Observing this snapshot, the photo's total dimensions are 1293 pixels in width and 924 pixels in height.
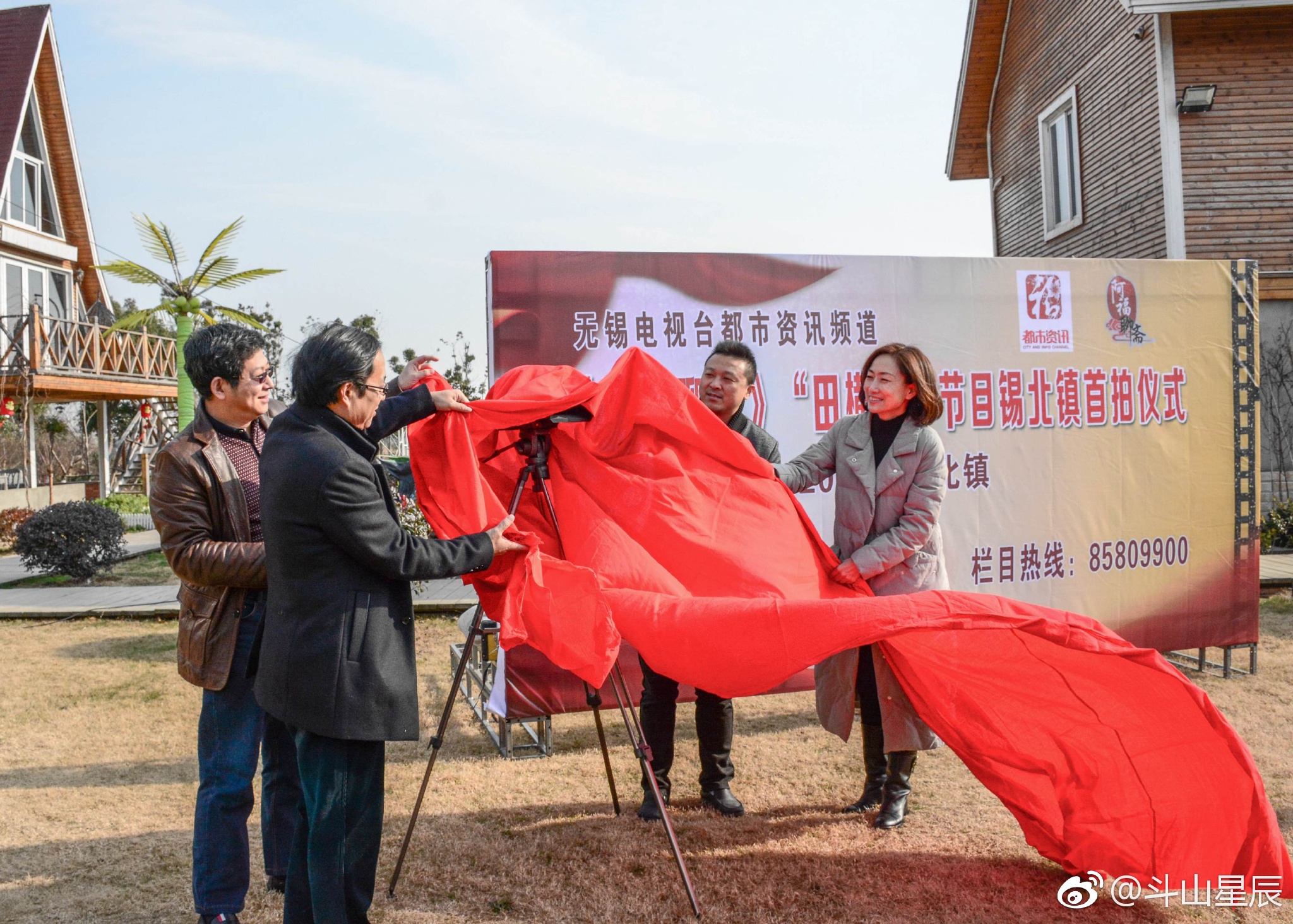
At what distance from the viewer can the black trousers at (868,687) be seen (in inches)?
138

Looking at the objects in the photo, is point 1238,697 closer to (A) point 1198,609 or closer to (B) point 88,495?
(A) point 1198,609

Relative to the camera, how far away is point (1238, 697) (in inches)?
202

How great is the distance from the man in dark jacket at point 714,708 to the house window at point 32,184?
Answer: 17.5 meters

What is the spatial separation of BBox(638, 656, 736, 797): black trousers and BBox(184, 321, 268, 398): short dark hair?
1817 millimetres

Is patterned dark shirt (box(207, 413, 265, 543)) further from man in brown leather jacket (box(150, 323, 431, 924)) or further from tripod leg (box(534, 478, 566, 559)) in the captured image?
tripod leg (box(534, 478, 566, 559))

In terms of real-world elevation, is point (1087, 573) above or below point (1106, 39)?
below

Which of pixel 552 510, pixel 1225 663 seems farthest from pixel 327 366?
pixel 1225 663

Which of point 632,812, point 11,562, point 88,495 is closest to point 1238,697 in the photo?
point 632,812

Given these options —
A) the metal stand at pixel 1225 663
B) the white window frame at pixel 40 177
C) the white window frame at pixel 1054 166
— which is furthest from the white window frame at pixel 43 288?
the metal stand at pixel 1225 663

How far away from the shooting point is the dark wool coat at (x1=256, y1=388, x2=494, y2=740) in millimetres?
2133

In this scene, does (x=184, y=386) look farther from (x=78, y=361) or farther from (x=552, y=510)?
(x=552, y=510)

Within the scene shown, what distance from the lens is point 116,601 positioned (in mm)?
8430

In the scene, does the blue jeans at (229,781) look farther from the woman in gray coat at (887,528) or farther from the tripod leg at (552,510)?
the woman in gray coat at (887,528)

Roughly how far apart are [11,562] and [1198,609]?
12968 millimetres
